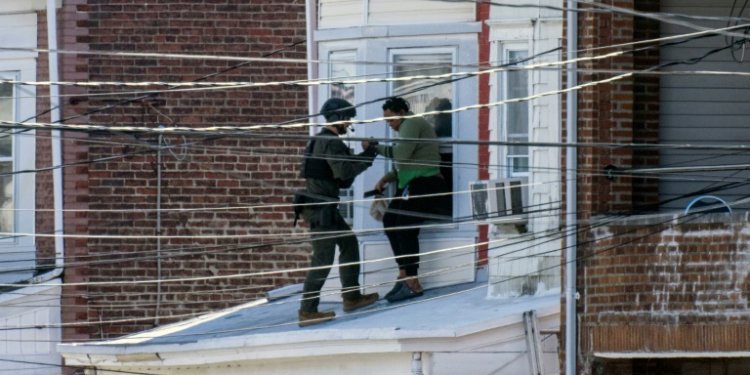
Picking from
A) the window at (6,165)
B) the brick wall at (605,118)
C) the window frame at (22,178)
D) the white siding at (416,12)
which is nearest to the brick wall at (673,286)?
the brick wall at (605,118)

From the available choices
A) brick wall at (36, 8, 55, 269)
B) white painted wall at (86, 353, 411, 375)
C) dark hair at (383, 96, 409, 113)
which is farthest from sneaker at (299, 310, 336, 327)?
brick wall at (36, 8, 55, 269)

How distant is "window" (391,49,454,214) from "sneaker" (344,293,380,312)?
138 cm

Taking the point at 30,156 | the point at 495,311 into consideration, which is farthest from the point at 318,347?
the point at 30,156

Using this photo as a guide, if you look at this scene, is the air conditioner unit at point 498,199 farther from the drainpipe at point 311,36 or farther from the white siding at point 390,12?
the drainpipe at point 311,36

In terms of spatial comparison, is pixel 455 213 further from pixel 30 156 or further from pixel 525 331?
pixel 30 156

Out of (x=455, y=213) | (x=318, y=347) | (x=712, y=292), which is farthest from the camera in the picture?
(x=455, y=213)

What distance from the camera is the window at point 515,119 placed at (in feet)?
54.6

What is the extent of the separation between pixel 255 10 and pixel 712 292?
7034mm

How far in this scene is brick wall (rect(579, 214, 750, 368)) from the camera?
14414mm

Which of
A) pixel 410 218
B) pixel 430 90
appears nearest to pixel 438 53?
pixel 430 90

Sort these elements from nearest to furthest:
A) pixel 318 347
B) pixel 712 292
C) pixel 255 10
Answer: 1. pixel 712 292
2. pixel 318 347
3. pixel 255 10

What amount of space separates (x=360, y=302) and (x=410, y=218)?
874mm

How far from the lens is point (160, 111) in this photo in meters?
20.0

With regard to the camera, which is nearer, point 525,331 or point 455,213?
point 525,331
